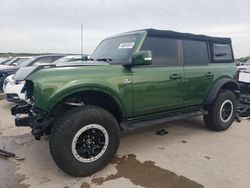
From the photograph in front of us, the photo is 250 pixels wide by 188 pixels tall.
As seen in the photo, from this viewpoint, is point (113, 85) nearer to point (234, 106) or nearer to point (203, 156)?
point (203, 156)

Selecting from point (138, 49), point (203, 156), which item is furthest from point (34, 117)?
point (203, 156)

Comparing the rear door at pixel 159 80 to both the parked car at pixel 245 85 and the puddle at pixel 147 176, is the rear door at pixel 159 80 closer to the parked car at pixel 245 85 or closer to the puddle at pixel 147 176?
the puddle at pixel 147 176

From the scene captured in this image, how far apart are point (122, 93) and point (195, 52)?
6.34ft

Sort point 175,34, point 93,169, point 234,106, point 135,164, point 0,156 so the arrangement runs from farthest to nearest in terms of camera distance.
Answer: point 234,106
point 175,34
point 0,156
point 135,164
point 93,169

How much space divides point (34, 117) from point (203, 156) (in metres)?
2.53

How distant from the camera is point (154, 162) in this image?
3775 millimetres

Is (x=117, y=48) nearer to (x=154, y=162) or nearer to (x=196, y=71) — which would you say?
(x=196, y=71)

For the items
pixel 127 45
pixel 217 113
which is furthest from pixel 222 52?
pixel 127 45

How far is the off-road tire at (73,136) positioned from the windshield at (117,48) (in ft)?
3.38

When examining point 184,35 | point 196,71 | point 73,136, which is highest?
point 184,35

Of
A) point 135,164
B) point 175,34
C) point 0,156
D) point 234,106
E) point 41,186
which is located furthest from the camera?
point 234,106

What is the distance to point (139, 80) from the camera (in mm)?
3822

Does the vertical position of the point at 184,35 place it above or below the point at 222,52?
above

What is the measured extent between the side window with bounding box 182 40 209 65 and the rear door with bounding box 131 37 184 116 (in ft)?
0.83
